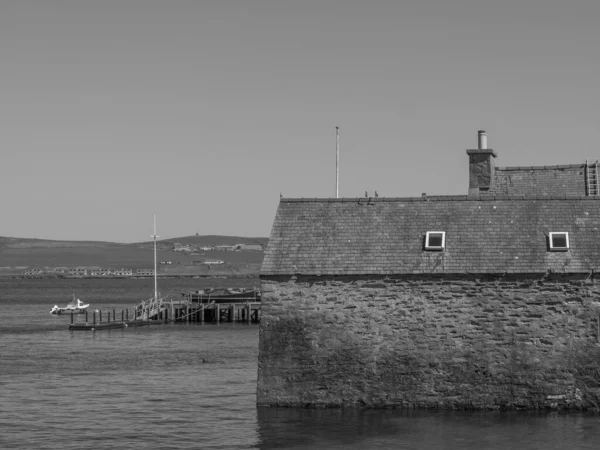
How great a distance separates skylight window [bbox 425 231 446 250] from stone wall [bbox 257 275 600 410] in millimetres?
987

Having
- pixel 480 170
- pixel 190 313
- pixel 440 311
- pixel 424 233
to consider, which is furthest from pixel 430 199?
pixel 190 313

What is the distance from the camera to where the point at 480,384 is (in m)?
28.0

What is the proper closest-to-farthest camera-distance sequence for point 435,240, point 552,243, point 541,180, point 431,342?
point 431,342 < point 552,243 < point 435,240 < point 541,180

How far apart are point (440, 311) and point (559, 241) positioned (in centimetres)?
381

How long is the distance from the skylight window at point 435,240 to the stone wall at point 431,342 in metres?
0.99

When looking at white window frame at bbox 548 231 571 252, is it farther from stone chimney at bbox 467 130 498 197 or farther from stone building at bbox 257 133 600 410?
stone chimney at bbox 467 130 498 197

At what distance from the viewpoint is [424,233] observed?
97.0 feet

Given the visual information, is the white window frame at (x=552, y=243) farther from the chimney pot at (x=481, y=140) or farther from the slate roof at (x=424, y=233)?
the chimney pot at (x=481, y=140)

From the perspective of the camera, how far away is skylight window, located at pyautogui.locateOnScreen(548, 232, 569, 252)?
1123 inches

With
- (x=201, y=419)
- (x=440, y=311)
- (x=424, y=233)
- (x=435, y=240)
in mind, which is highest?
(x=424, y=233)

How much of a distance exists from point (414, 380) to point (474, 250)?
3.88 meters

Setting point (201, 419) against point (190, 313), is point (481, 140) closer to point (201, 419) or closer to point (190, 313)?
point (201, 419)

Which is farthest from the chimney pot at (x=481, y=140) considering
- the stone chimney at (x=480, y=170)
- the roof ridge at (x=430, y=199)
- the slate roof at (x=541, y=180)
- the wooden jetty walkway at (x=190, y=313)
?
the wooden jetty walkway at (x=190, y=313)

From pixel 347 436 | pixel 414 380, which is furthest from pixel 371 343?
pixel 347 436
